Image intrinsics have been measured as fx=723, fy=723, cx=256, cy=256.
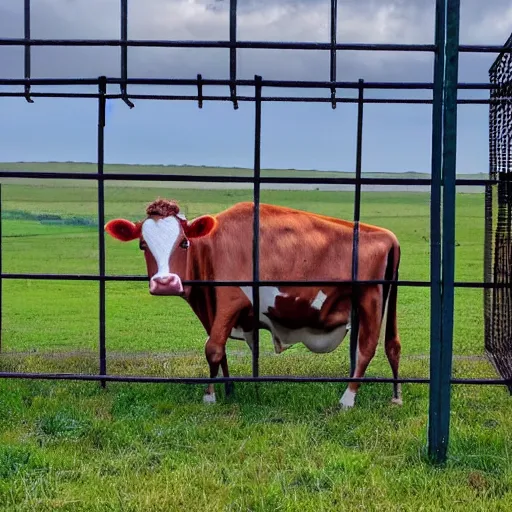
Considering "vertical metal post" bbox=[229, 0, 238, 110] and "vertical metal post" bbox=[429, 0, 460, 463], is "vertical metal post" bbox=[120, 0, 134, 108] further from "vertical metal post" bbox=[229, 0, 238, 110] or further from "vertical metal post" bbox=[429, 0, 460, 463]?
"vertical metal post" bbox=[429, 0, 460, 463]

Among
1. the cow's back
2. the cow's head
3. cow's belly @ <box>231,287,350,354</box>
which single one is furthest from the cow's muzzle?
cow's belly @ <box>231,287,350,354</box>

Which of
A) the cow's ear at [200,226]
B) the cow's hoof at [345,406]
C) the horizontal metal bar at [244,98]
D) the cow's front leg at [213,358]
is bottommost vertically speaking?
the cow's hoof at [345,406]

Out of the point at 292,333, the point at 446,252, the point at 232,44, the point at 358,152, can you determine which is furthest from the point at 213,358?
the point at 232,44

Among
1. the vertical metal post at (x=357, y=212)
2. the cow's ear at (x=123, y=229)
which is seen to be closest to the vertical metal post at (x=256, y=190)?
the vertical metal post at (x=357, y=212)

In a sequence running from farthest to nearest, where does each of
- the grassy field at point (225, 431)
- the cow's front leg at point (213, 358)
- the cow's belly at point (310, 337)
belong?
the cow's belly at point (310, 337), the cow's front leg at point (213, 358), the grassy field at point (225, 431)

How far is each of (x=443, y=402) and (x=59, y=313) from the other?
21.1 feet

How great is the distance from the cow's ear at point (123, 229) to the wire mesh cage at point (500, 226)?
302 cm

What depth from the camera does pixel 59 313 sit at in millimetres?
9602

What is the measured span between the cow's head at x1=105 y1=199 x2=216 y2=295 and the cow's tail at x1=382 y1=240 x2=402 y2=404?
5.14 ft

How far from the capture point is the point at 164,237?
5465 millimetres

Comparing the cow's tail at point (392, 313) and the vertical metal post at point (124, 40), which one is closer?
the vertical metal post at point (124, 40)

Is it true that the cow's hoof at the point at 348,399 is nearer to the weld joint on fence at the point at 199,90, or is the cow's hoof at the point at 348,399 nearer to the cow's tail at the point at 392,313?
the cow's tail at the point at 392,313

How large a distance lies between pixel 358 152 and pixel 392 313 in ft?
4.82

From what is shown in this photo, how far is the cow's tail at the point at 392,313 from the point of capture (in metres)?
6.11
